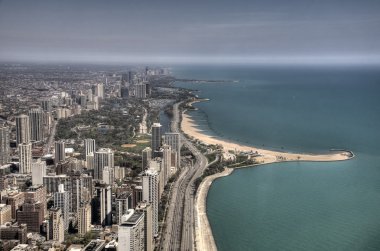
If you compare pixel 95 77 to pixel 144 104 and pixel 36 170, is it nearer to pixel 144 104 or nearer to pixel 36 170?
pixel 144 104

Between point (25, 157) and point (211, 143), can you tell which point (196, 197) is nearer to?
point (25, 157)

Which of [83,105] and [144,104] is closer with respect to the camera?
[83,105]

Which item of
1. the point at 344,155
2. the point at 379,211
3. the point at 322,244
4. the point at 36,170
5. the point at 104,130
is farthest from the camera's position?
the point at 104,130

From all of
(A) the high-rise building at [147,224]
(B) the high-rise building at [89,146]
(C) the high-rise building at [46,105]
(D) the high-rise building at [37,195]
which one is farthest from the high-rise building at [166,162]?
(C) the high-rise building at [46,105]

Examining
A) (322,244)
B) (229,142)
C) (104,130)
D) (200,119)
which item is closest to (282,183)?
(322,244)

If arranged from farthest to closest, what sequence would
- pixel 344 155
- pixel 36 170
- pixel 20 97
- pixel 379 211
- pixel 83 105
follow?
pixel 83 105 → pixel 344 155 → pixel 20 97 → pixel 36 170 → pixel 379 211

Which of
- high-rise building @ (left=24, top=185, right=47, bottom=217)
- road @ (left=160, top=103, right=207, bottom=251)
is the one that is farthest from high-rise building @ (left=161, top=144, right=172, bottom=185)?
high-rise building @ (left=24, top=185, right=47, bottom=217)

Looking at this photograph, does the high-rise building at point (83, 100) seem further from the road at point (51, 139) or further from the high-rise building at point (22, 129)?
the high-rise building at point (22, 129)
